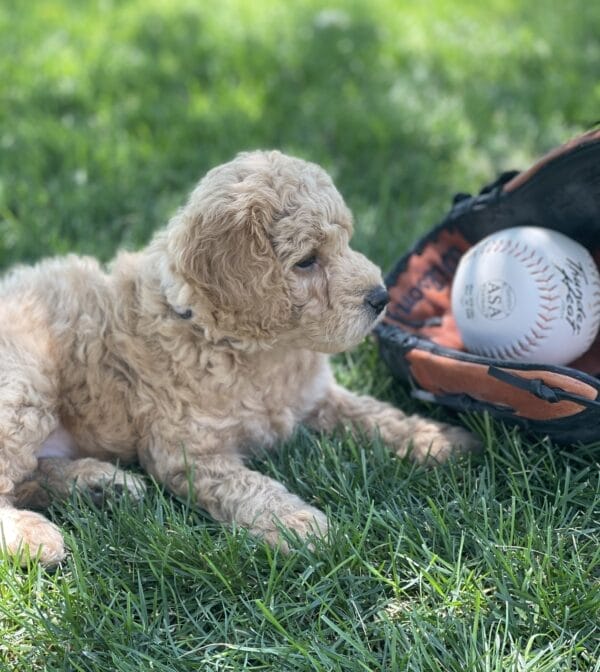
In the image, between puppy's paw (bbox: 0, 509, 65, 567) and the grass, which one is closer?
the grass

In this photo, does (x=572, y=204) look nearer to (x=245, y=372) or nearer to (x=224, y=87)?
(x=245, y=372)

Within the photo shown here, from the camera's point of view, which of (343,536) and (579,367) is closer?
(343,536)

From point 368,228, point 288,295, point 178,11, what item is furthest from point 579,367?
point 178,11

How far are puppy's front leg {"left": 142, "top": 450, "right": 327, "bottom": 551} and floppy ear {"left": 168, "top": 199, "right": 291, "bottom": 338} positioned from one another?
1.86 ft

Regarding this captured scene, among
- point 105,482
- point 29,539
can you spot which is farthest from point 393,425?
point 29,539

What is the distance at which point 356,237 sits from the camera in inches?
185

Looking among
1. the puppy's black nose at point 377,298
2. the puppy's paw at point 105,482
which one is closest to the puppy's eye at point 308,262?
the puppy's black nose at point 377,298

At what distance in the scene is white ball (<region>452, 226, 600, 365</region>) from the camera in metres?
3.31

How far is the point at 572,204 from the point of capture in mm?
3580

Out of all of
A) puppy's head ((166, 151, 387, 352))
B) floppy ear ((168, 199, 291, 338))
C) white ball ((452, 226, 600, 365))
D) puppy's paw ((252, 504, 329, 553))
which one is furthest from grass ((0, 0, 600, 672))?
floppy ear ((168, 199, 291, 338))

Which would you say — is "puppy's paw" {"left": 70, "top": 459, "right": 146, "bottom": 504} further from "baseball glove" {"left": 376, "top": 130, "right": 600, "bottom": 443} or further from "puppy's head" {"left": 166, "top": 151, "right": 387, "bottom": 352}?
"baseball glove" {"left": 376, "top": 130, "right": 600, "bottom": 443}

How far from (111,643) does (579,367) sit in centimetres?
215

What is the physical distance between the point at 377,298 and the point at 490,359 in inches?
20.7

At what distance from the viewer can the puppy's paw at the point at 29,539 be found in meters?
2.82
